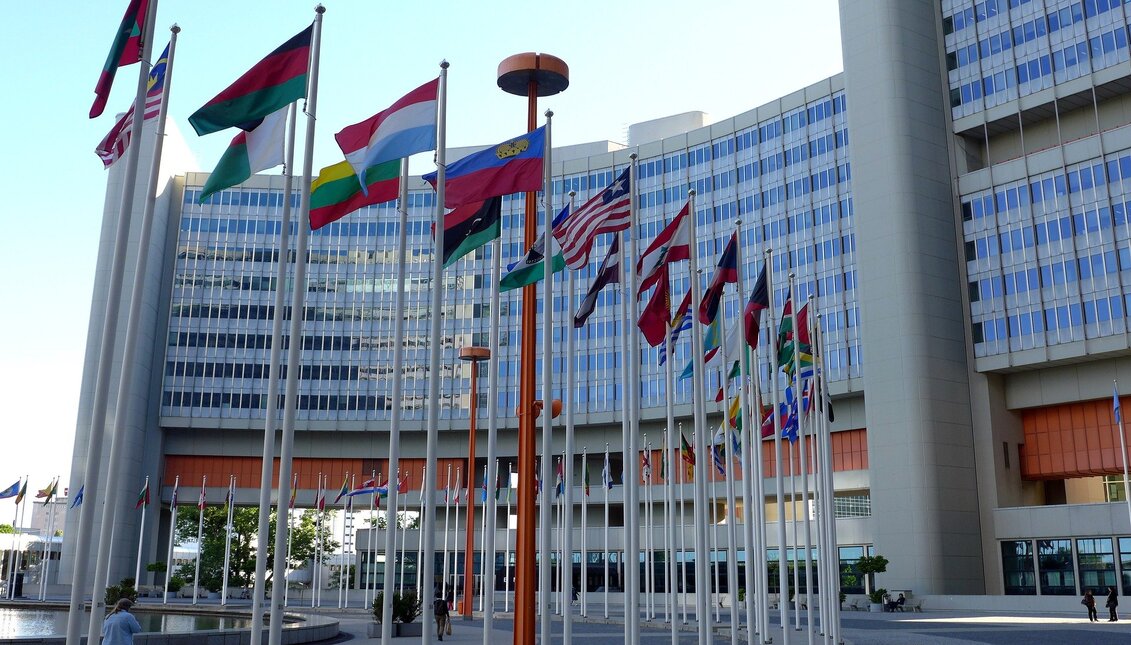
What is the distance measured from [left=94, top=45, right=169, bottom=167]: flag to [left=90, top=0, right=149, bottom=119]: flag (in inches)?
46.8

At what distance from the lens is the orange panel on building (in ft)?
217

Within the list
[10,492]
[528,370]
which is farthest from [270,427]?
[10,492]

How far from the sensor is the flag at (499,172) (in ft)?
58.0

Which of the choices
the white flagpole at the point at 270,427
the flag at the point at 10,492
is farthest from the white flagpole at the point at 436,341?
the flag at the point at 10,492

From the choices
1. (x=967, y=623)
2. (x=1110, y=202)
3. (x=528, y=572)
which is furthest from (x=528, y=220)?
(x=1110, y=202)

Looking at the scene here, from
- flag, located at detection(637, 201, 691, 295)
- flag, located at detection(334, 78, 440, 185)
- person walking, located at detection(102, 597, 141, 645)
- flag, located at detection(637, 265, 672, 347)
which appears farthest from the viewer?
flag, located at detection(637, 201, 691, 295)

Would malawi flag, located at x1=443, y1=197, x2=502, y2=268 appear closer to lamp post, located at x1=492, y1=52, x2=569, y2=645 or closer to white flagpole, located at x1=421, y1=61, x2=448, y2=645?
lamp post, located at x1=492, y1=52, x2=569, y2=645

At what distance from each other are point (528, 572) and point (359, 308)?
86.3m

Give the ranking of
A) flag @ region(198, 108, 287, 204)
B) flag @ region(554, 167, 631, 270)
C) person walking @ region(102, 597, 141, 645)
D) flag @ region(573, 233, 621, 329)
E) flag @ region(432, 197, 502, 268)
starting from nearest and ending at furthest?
flag @ region(198, 108, 287, 204) → person walking @ region(102, 597, 141, 645) → flag @ region(432, 197, 502, 268) → flag @ region(554, 167, 631, 270) → flag @ region(573, 233, 621, 329)

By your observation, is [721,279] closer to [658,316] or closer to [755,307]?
[658,316]

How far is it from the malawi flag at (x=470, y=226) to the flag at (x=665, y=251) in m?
3.41

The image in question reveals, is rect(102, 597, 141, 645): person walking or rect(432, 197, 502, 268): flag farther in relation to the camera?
rect(432, 197, 502, 268): flag

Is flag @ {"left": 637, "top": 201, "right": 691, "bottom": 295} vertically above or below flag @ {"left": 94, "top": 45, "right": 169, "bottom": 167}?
below

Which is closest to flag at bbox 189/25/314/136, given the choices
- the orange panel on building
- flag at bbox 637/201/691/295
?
flag at bbox 637/201/691/295
